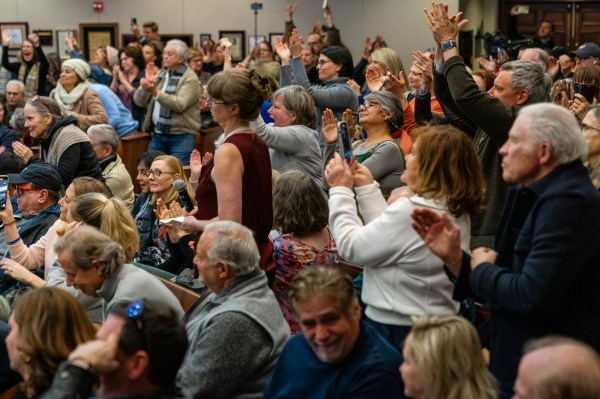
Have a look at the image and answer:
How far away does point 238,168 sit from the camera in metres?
3.61

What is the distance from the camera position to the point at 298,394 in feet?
9.32

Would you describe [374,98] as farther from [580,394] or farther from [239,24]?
[239,24]

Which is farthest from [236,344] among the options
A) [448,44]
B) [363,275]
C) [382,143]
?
[382,143]

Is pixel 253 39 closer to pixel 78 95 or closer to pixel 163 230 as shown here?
pixel 78 95

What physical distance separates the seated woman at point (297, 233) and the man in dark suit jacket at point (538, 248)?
129 centimetres

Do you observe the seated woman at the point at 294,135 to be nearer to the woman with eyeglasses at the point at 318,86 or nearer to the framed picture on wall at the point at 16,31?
the woman with eyeglasses at the point at 318,86

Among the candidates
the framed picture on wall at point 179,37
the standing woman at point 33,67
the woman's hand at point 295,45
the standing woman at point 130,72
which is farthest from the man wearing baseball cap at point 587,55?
the framed picture on wall at point 179,37

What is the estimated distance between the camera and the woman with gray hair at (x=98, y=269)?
12.2ft

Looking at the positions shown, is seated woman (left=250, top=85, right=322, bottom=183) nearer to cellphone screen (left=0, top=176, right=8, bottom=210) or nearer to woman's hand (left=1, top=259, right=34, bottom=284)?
cellphone screen (left=0, top=176, right=8, bottom=210)

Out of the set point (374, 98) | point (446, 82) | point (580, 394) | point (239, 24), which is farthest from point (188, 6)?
point (580, 394)

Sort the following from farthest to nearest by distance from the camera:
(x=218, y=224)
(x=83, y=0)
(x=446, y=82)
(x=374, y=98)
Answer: (x=83, y=0), (x=374, y=98), (x=446, y=82), (x=218, y=224)

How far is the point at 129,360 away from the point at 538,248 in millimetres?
1161

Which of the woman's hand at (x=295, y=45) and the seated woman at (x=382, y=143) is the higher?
the woman's hand at (x=295, y=45)

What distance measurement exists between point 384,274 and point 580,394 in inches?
43.1
